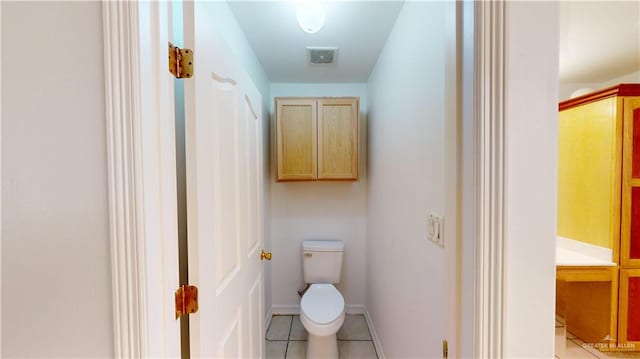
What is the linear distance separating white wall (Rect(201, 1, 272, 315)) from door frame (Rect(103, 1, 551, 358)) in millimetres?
477

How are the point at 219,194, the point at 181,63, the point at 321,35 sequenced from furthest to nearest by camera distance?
the point at 321,35, the point at 219,194, the point at 181,63

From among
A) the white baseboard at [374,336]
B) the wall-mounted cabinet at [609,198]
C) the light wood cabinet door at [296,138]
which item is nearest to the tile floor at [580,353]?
the wall-mounted cabinet at [609,198]

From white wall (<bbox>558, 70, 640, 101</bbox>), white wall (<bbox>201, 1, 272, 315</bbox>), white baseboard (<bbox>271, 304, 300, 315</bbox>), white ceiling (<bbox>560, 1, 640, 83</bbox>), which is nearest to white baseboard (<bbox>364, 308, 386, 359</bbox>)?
white baseboard (<bbox>271, 304, 300, 315</bbox>)

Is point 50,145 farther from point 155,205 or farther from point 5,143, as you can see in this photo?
point 155,205

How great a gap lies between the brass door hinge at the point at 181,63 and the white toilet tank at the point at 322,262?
1.85m

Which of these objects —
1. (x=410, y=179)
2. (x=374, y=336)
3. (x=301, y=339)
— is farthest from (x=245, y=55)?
(x=374, y=336)

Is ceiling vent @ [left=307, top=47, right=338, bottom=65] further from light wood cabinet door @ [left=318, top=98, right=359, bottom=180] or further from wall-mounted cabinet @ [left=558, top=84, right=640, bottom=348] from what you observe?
wall-mounted cabinet @ [left=558, top=84, right=640, bottom=348]

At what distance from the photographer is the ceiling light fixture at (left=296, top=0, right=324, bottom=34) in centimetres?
117

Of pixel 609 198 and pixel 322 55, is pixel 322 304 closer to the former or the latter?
pixel 322 55

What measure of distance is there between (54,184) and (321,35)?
5.04 ft

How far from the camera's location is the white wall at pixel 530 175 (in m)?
0.48

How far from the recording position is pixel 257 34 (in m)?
1.59

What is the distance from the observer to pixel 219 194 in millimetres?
873

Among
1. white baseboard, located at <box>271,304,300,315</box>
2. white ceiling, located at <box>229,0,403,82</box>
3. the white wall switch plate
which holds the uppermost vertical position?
white ceiling, located at <box>229,0,403,82</box>
